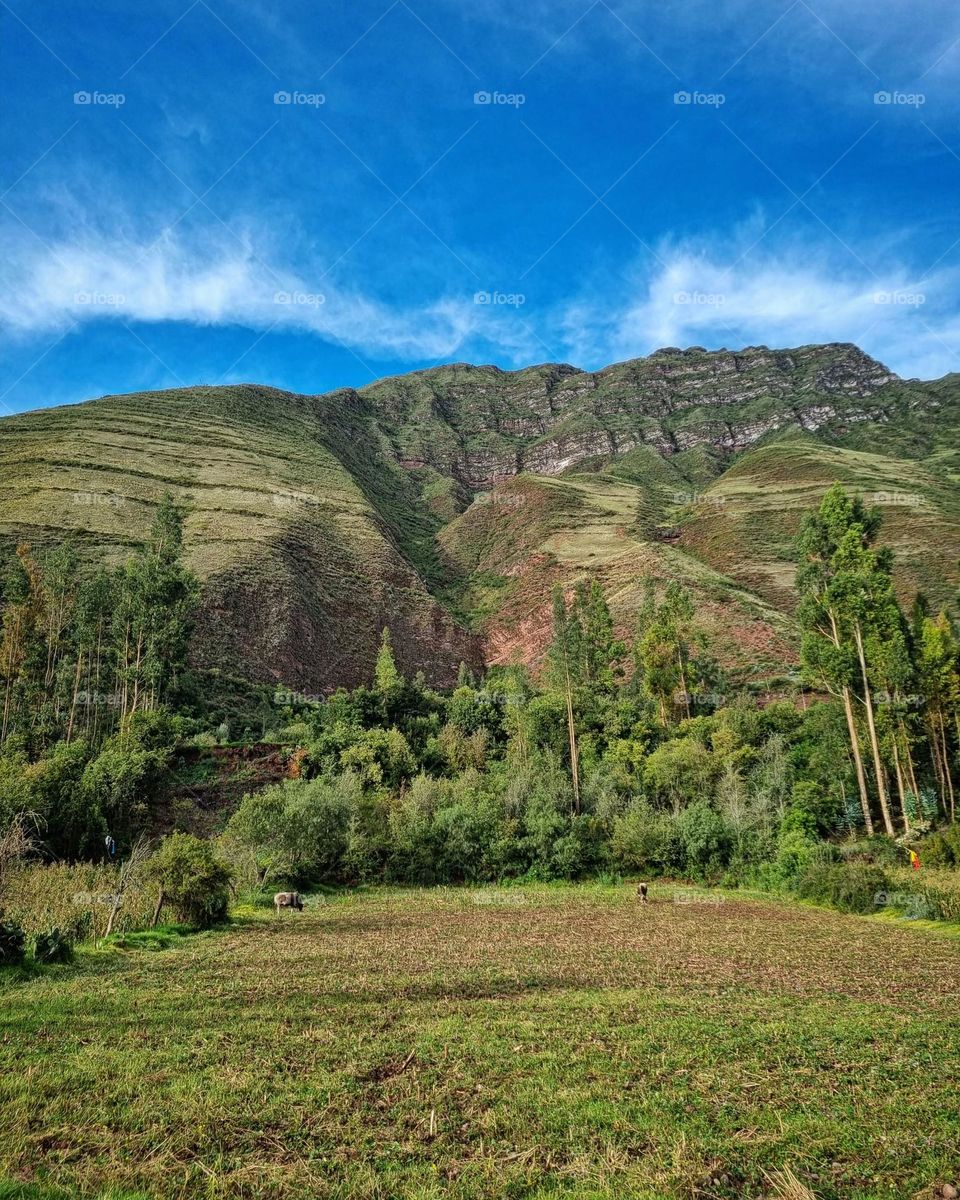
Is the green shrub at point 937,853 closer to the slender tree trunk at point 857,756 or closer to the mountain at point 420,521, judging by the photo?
the slender tree trunk at point 857,756

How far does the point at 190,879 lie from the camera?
18.5 m

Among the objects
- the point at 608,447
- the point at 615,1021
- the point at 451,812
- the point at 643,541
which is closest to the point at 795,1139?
the point at 615,1021

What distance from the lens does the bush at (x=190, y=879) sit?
60.6ft

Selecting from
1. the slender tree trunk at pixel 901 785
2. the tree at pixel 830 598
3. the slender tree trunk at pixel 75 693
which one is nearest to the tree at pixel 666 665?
the tree at pixel 830 598

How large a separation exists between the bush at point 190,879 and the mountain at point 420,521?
44853 mm

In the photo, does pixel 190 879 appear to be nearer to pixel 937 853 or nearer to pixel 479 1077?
pixel 479 1077

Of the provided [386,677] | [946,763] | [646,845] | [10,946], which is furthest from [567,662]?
[10,946]

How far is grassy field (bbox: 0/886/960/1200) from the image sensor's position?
5.08m

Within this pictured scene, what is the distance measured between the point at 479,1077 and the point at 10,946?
34.0 ft

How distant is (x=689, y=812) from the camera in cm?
3512

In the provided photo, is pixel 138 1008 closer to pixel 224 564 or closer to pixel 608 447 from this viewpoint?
pixel 224 564

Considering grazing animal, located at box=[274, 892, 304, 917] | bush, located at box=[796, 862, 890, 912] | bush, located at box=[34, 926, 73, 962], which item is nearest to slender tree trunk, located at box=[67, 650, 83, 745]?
grazing animal, located at box=[274, 892, 304, 917]

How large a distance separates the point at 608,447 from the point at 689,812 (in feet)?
540

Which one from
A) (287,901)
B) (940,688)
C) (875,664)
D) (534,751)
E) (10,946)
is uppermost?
(875,664)
